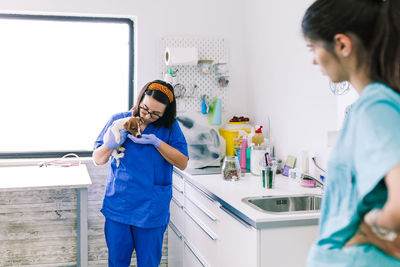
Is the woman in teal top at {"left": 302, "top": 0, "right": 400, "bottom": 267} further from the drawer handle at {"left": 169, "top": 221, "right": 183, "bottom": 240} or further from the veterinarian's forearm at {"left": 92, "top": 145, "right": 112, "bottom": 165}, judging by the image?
the drawer handle at {"left": 169, "top": 221, "right": 183, "bottom": 240}

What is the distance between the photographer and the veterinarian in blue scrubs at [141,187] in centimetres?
210

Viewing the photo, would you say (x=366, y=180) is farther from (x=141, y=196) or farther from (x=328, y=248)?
(x=141, y=196)

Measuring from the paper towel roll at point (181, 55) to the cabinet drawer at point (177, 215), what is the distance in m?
1.04

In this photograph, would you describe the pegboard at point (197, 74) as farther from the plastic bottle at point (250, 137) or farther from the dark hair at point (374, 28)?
the dark hair at point (374, 28)

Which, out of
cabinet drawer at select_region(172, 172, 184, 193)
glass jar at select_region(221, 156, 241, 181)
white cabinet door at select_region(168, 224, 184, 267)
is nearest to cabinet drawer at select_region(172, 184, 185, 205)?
cabinet drawer at select_region(172, 172, 184, 193)

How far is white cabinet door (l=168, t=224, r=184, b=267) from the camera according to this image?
2752mm

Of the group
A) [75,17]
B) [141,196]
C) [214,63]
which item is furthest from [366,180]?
[75,17]

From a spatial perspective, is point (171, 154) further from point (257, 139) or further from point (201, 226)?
point (257, 139)

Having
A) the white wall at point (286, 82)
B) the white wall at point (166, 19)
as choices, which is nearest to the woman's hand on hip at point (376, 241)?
the white wall at point (286, 82)

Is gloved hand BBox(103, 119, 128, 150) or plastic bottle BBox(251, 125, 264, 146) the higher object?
gloved hand BBox(103, 119, 128, 150)

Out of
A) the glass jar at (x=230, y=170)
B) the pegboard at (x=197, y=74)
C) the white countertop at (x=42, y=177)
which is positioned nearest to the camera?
the white countertop at (x=42, y=177)

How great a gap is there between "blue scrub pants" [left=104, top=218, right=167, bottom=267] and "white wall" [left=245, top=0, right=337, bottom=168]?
1.05 m

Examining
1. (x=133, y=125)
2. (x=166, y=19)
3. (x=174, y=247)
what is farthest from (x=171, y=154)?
(x=166, y=19)

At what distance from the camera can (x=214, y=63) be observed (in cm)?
320
